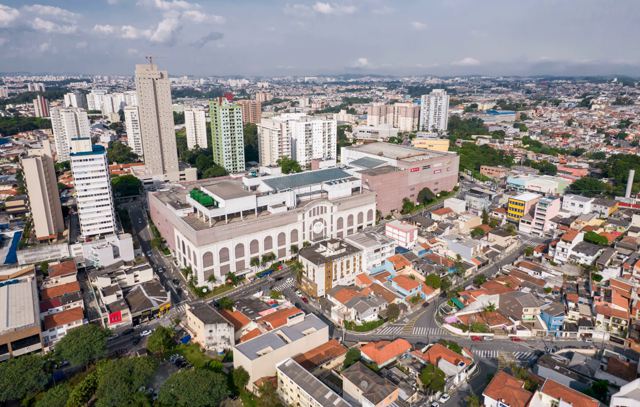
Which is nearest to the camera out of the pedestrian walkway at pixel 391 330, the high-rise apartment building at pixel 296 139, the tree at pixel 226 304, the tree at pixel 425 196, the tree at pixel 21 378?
the tree at pixel 21 378

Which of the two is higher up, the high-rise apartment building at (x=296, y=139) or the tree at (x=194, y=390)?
the high-rise apartment building at (x=296, y=139)

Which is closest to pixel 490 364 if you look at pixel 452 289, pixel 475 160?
pixel 452 289

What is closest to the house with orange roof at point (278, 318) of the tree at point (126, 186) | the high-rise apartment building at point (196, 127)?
the tree at point (126, 186)

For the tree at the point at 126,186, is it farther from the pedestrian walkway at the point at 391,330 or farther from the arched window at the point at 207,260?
the pedestrian walkway at the point at 391,330

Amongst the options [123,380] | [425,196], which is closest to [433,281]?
[425,196]

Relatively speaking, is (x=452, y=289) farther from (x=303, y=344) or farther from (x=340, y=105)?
(x=340, y=105)

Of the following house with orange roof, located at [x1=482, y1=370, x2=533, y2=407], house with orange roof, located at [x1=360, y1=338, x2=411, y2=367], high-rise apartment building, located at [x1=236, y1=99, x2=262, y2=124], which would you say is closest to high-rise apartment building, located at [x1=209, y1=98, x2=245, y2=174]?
high-rise apartment building, located at [x1=236, y1=99, x2=262, y2=124]

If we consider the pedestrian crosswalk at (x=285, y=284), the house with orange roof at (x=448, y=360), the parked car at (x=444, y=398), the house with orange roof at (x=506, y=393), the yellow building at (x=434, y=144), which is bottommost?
the parked car at (x=444, y=398)

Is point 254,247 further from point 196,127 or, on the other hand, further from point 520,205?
point 196,127
